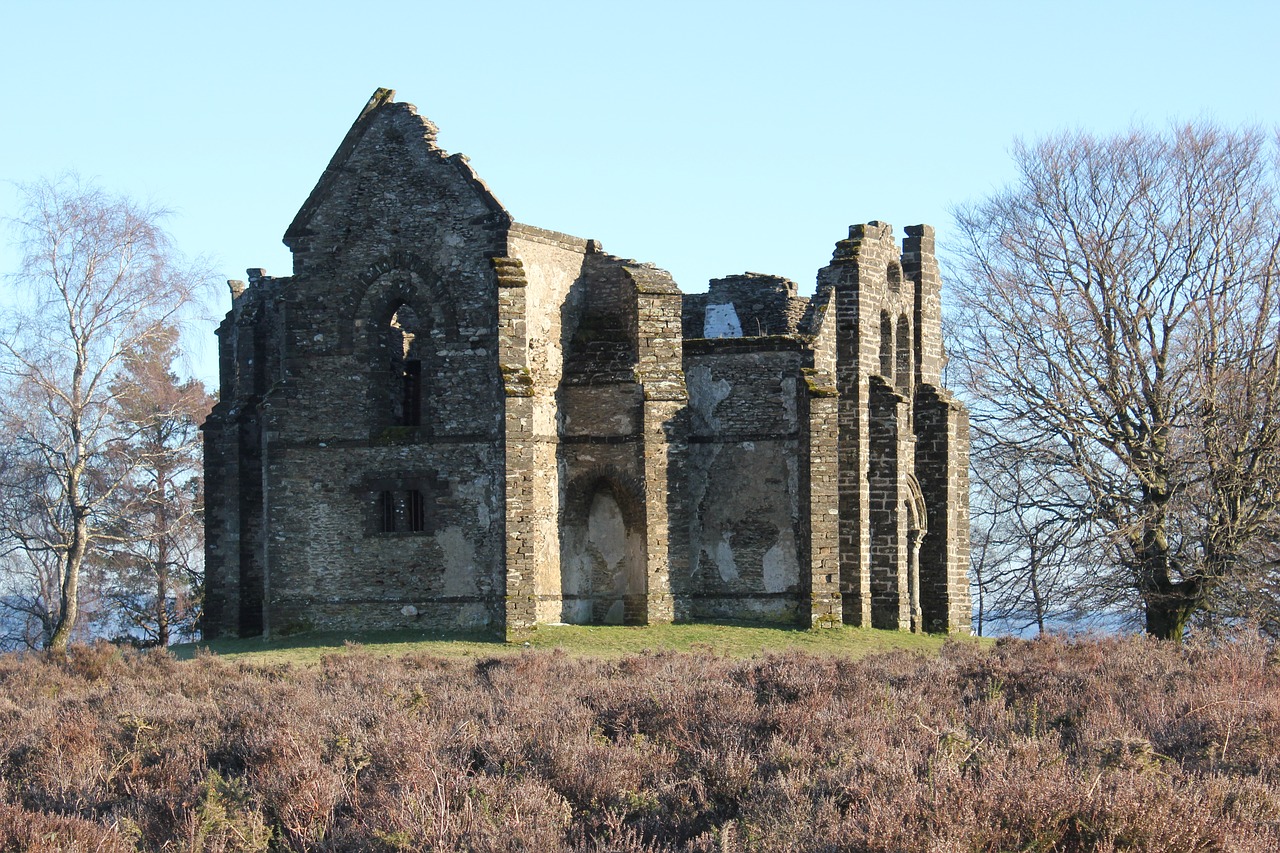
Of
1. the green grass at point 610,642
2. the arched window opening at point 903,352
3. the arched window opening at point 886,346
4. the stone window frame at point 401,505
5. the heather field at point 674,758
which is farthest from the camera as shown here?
the arched window opening at point 903,352

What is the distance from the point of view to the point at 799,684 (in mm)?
16969

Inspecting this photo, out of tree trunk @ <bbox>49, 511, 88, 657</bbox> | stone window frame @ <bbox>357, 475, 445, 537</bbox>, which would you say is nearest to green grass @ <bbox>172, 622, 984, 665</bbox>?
stone window frame @ <bbox>357, 475, 445, 537</bbox>

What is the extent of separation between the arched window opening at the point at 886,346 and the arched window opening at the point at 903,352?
1.32 feet

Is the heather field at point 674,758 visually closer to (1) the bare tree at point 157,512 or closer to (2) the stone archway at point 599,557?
(2) the stone archway at point 599,557

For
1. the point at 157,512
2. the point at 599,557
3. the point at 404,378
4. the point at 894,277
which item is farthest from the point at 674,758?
the point at 157,512

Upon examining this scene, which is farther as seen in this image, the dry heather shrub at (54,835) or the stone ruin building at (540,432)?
the stone ruin building at (540,432)

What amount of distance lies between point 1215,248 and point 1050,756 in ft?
64.9

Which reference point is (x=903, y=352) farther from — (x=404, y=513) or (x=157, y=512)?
(x=157, y=512)

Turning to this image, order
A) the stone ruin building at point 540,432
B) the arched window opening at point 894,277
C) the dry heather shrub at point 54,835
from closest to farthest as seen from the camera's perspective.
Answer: the dry heather shrub at point 54,835 → the stone ruin building at point 540,432 → the arched window opening at point 894,277

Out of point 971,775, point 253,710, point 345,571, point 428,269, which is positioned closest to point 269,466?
point 345,571

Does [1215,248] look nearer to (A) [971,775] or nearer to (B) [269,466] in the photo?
(B) [269,466]

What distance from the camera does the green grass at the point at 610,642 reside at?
24281mm

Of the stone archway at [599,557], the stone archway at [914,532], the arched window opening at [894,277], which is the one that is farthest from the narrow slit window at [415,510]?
the arched window opening at [894,277]

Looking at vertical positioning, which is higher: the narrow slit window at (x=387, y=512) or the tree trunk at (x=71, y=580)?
the narrow slit window at (x=387, y=512)
